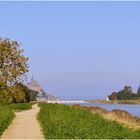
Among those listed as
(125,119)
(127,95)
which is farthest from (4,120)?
(127,95)

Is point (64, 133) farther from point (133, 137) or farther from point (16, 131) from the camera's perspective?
point (16, 131)

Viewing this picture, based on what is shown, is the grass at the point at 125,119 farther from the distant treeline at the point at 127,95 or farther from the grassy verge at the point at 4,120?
the distant treeline at the point at 127,95

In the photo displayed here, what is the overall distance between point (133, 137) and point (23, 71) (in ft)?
82.8

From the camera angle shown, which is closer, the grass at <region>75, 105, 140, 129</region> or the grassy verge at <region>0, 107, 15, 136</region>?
the grassy verge at <region>0, 107, 15, 136</region>

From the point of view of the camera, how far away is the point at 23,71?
136ft

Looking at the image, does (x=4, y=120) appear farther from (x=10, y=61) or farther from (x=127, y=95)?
(x=127, y=95)

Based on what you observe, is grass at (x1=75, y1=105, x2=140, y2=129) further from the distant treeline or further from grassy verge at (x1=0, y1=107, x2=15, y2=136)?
the distant treeline

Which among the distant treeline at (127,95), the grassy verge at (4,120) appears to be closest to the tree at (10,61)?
the grassy verge at (4,120)

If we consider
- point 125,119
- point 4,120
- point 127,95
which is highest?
point 127,95

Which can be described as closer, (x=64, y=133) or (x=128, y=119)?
(x=64, y=133)

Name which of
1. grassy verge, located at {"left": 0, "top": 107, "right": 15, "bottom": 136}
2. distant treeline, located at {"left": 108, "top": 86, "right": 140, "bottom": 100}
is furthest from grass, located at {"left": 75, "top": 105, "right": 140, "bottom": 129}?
distant treeline, located at {"left": 108, "top": 86, "right": 140, "bottom": 100}

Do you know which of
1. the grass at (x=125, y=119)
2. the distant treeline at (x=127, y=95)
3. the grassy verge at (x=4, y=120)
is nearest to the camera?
the grassy verge at (x=4, y=120)

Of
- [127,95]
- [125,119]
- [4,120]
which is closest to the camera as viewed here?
[4,120]

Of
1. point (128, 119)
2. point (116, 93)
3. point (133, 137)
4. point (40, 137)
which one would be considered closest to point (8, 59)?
point (128, 119)
